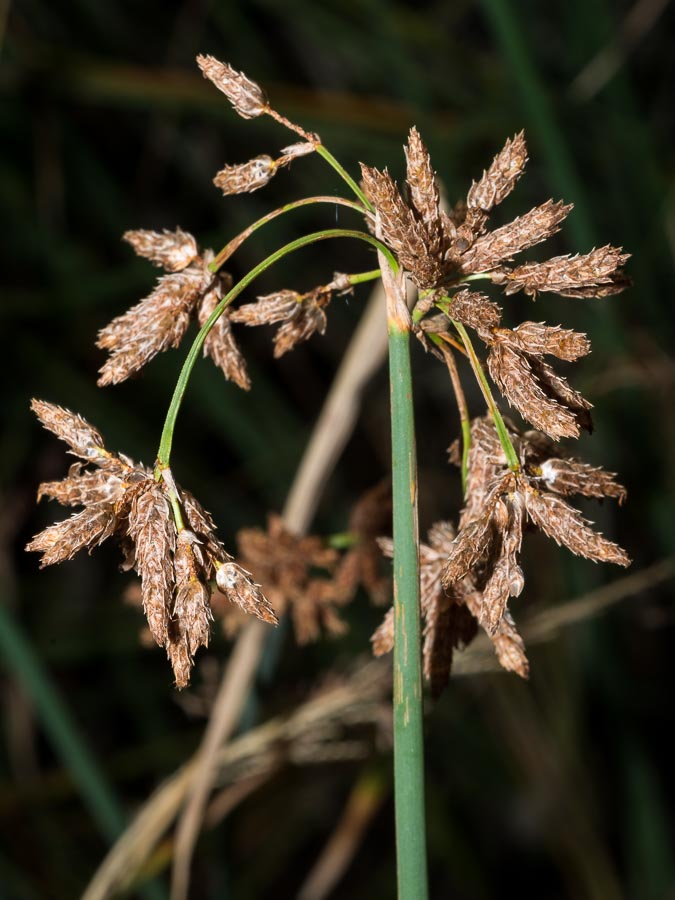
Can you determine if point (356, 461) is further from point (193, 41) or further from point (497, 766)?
point (193, 41)

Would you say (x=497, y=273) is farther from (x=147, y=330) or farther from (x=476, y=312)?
(x=147, y=330)

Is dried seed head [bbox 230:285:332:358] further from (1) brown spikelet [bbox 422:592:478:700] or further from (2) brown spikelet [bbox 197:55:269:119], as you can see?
(1) brown spikelet [bbox 422:592:478:700]

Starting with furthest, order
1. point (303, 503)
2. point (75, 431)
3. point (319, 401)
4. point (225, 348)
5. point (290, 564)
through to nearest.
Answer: point (319, 401) < point (303, 503) < point (290, 564) < point (225, 348) < point (75, 431)

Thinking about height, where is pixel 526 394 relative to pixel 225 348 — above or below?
below

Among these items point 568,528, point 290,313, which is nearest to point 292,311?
point 290,313

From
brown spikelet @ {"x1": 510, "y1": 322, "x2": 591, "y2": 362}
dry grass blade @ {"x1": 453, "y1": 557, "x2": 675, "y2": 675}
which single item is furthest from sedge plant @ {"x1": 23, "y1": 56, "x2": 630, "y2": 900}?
dry grass blade @ {"x1": 453, "y1": 557, "x2": 675, "y2": 675}

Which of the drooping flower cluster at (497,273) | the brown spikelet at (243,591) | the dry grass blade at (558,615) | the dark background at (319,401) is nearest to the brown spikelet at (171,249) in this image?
the drooping flower cluster at (497,273)

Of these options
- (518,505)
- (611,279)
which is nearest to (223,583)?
(518,505)
